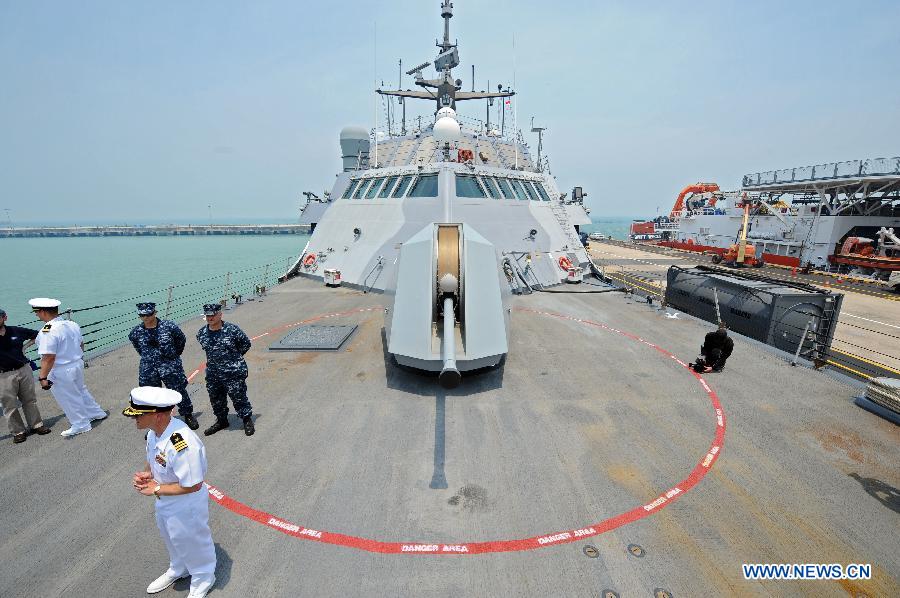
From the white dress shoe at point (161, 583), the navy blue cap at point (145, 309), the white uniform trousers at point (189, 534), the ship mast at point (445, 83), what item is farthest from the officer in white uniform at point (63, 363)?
the ship mast at point (445, 83)

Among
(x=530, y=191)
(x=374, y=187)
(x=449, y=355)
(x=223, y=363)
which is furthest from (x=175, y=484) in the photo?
(x=530, y=191)

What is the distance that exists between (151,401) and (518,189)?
1589cm

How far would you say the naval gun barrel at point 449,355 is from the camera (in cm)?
484

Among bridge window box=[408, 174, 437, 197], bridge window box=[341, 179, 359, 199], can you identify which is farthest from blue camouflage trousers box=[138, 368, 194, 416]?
bridge window box=[341, 179, 359, 199]

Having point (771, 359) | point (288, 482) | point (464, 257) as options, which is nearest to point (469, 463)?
point (288, 482)

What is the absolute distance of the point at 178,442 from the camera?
2.91 metres

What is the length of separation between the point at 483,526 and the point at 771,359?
8479mm

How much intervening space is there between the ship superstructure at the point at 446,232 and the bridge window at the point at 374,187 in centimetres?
6

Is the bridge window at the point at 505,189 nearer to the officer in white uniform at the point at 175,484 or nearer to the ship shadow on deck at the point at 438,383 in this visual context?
the ship shadow on deck at the point at 438,383

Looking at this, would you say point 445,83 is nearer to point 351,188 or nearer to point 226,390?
point 351,188

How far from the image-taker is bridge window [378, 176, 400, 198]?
1604cm

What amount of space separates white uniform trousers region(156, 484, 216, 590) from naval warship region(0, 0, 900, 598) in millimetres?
261

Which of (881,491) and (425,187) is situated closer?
(881,491)

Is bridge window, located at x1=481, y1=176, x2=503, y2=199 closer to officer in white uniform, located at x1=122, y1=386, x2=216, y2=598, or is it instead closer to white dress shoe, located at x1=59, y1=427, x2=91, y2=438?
white dress shoe, located at x1=59, y1=427, x2=91, y2=438
